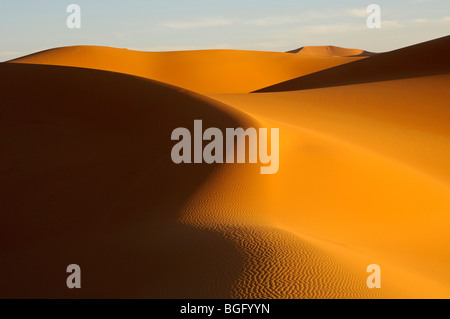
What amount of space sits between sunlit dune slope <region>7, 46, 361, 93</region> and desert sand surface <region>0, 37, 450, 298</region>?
1362 inches

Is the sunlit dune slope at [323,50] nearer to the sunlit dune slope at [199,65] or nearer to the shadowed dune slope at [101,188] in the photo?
the sunlit dune slope at [199,65]

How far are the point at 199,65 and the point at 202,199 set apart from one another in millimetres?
46584

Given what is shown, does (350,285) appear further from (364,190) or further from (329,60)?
(329,60)

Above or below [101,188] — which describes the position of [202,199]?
below

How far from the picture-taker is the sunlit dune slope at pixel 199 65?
164ft

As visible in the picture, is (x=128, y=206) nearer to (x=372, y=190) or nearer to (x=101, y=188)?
(x=101, y=188)

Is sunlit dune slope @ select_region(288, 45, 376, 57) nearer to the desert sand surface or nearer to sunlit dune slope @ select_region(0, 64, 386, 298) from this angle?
the desert sand surface

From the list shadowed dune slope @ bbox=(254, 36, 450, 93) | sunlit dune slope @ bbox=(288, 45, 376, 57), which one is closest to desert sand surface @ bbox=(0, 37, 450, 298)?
shadowed dune slope @ bbox=(254, 36, 450, 93)

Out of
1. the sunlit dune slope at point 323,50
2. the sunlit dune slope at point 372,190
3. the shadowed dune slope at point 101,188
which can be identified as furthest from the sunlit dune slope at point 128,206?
the sunlit dune slope at point 323,50

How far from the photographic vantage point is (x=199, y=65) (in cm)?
5331

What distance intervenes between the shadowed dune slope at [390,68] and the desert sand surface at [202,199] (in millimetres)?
9887

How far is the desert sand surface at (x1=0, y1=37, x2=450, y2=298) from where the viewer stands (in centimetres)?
566

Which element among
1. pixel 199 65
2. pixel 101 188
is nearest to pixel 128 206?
pixel 101 188

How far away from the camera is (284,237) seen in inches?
240
